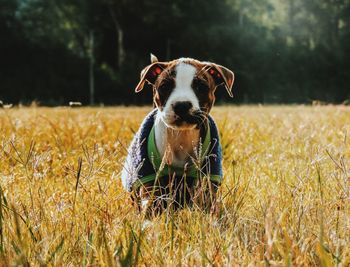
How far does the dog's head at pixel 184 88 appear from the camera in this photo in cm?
296

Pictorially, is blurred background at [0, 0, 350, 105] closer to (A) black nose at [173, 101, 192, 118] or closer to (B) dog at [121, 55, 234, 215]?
(B) dog at [121, 55, 234, 215]

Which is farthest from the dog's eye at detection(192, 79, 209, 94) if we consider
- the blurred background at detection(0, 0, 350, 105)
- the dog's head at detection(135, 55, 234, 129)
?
the blurred background at detection(0, 0, 350, 105)

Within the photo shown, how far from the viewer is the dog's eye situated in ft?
10.3

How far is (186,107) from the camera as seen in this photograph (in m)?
2.94

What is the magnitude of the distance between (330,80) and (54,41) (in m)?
23.5

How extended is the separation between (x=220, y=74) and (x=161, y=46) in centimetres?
3519

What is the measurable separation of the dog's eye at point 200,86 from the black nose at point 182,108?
0.22 metres

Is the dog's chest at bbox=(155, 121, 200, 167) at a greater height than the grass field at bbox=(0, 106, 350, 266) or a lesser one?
greater

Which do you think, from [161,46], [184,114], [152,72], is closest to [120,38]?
[161,46]

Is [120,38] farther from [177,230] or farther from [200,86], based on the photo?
[177,230]

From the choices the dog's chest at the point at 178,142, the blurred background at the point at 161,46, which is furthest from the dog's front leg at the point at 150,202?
the blurred background at the point at 161,46

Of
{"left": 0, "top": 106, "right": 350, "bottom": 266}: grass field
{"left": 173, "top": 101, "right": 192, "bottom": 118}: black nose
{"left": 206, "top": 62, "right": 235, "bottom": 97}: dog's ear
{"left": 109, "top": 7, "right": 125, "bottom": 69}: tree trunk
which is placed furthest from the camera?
{"left": 109, "top": 7, "right": 125, "bottom": 69}: tree trunk

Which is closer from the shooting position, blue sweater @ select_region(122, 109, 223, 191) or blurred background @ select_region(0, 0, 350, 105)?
blue sweater @ select_region(122, 109, 223, 191)

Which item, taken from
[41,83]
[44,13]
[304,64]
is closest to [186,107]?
[41,83]
